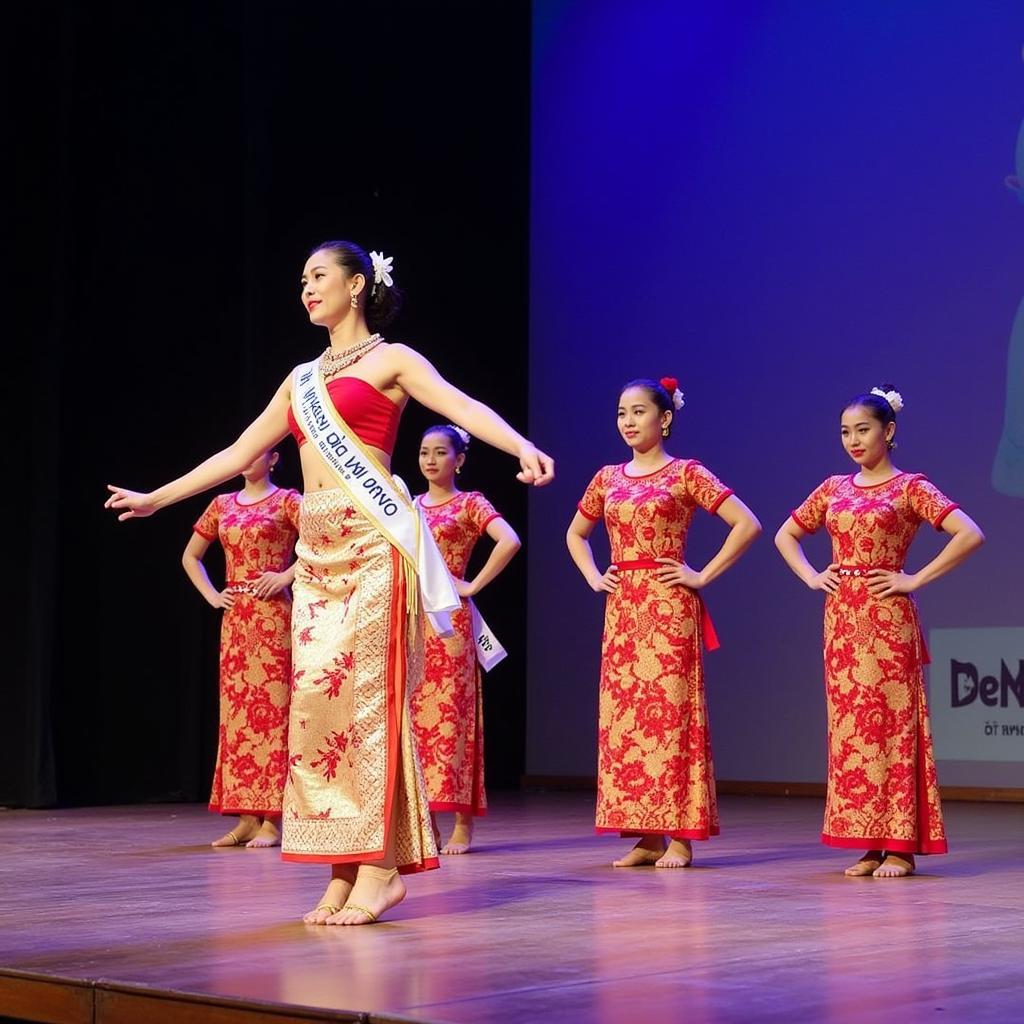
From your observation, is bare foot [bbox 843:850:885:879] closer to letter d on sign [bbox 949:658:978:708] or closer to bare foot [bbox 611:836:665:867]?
bare foot [bbox 611:836:665:867]

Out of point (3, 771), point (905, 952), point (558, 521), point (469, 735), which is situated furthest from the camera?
point (558, 521)

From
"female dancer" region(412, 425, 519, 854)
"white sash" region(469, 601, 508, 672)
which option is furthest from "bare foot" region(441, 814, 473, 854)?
"white sash" region(469, 601, 508, 672)

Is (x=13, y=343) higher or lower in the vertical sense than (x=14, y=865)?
higher

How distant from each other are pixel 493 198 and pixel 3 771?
3.74 meters

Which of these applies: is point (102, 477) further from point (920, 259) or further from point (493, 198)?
point (920, 259)

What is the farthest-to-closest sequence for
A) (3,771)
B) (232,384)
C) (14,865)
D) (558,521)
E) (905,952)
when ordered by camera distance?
(558,521) → (232,384) → (3,771) → (14,865) → (905,952)

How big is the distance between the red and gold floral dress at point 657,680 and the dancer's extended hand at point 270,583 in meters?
1.17

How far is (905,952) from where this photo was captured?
2.84 metres

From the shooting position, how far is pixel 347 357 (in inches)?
130

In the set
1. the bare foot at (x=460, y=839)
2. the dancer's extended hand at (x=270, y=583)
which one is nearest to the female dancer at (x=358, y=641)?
the bare foot at (x=460, y=839)

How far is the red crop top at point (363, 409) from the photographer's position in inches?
128

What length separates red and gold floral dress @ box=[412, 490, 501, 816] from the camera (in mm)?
5078

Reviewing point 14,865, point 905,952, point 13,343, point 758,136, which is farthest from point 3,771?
point 905,952

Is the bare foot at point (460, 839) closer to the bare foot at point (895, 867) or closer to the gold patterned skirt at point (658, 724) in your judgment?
the gold patterned skirt at point (658, 724)
